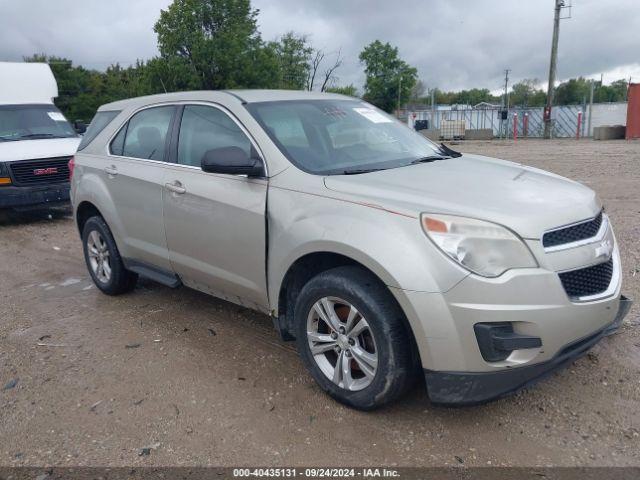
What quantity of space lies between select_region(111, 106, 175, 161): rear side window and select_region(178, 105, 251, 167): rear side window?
236mm

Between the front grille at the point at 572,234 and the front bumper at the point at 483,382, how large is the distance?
51 cm

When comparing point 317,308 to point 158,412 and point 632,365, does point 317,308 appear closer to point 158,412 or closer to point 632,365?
point 158,412

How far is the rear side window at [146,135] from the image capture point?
4665 mm

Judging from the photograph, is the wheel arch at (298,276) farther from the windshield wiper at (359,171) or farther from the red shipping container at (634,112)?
the red shipping container at (634,112)

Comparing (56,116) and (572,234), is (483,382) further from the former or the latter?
(56,116)

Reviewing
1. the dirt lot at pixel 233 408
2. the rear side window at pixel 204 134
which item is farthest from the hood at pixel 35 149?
the rear side window at pixel 204 134

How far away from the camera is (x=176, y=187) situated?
429 cm

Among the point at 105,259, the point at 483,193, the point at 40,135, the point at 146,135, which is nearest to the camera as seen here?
the point at 483,193

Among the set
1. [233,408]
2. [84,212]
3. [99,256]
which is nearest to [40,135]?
[84,212]

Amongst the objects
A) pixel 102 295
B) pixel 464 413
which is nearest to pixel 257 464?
pixel 464 413

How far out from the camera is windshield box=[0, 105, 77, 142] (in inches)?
412

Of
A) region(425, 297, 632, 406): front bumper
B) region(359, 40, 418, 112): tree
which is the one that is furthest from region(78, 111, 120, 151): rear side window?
region(359, 40, 418, 112): tree

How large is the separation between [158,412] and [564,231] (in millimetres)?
2459

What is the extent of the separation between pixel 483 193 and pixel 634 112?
1211 inches
